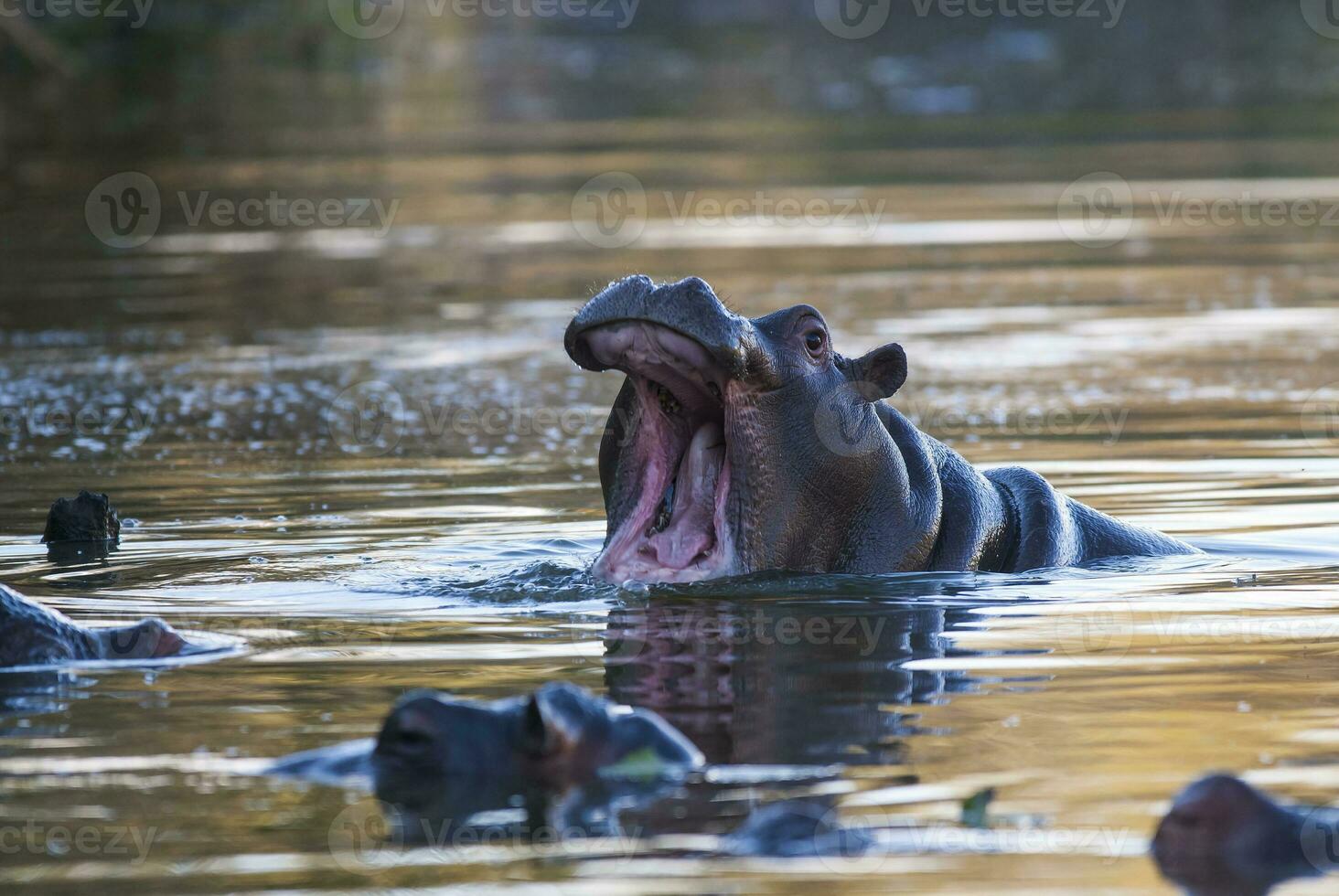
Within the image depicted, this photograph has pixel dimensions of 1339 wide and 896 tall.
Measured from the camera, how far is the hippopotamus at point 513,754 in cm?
511

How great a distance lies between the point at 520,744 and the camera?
5.23m

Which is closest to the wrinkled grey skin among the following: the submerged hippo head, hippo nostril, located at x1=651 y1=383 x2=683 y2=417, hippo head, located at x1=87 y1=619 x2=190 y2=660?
hippo head, located at x1=87 y1=619 x2=190 y2=660

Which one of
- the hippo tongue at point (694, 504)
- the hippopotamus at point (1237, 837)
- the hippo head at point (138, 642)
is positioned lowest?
the hippopotamus at point (1237, 837)

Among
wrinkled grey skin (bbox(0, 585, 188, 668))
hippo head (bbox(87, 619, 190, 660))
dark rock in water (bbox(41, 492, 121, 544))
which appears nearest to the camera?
wrinkled grey skin (bbox(0, 585, 188, 668))

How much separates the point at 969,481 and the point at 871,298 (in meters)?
9.46

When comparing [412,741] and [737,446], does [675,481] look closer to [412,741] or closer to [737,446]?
[737,446]

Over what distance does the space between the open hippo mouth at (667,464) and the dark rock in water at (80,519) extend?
235 centimetres

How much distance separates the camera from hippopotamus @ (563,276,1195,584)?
7039mm

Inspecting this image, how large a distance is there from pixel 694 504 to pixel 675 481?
11 cm

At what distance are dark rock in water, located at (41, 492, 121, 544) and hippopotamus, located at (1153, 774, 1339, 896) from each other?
17.2 ft

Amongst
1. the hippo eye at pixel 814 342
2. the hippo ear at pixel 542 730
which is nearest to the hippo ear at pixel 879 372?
the hippo eye at pixel 814 342

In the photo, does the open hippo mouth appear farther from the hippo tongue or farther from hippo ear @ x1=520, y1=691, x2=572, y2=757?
hippo ear @ x1=520, y1=691, x2=572, y2=757

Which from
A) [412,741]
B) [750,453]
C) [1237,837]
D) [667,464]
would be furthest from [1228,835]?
[667,464]

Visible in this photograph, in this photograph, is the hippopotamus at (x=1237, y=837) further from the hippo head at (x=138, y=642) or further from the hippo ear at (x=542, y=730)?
the hippo head at (x=138, y=642)
